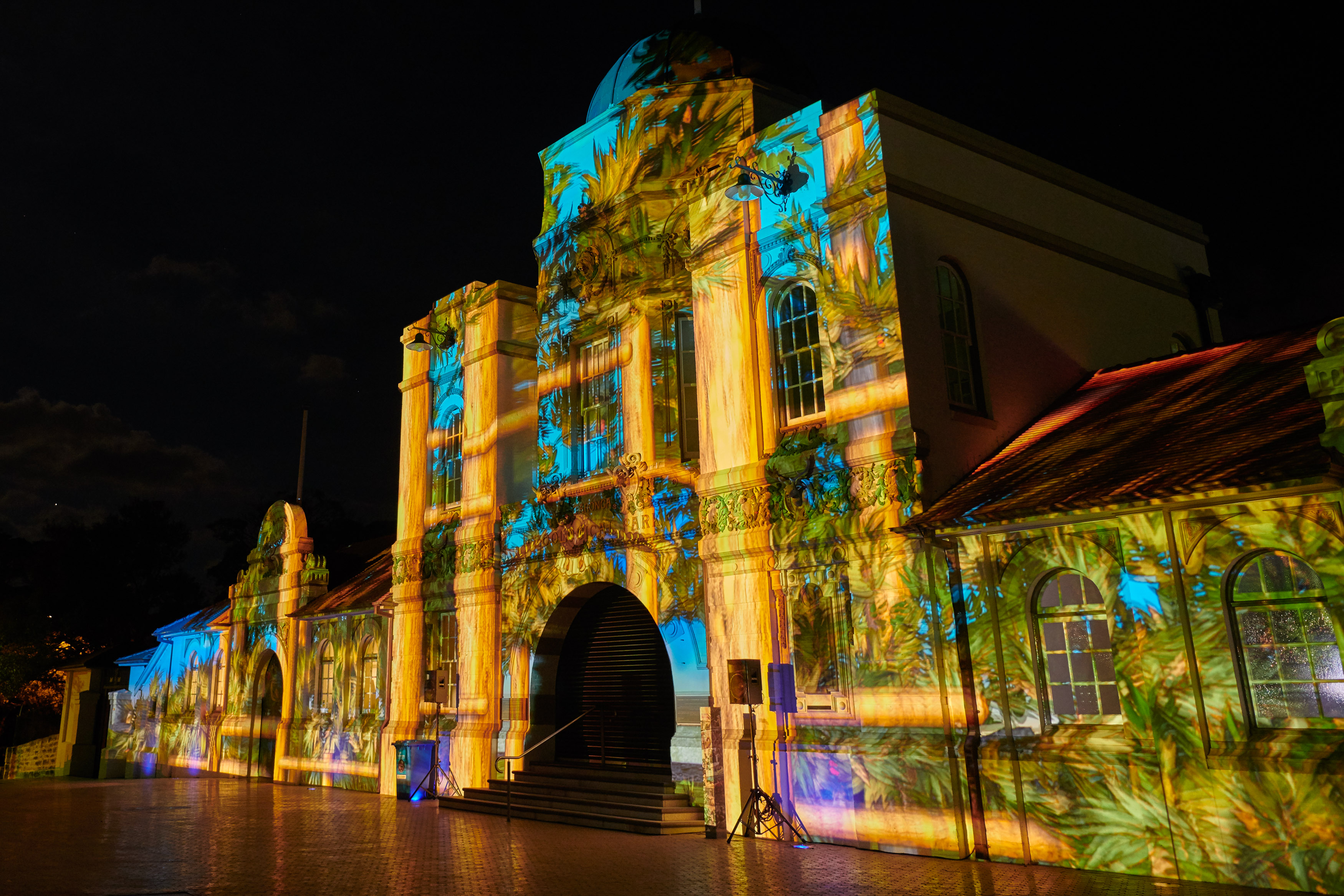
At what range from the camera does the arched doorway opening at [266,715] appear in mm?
26969

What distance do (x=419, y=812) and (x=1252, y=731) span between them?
13.0m

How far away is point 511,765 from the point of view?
18219 millimetres

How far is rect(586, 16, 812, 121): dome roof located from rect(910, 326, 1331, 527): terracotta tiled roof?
304 inches

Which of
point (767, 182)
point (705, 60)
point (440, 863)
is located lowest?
point (440, 863)

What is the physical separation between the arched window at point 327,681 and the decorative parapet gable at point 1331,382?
2165 cm

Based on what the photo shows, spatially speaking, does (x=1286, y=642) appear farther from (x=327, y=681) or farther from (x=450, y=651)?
(x=327, y=681)

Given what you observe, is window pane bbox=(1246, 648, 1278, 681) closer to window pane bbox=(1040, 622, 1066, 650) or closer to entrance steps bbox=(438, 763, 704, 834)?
window pane bbox=(1040, 622, 1066, 650)

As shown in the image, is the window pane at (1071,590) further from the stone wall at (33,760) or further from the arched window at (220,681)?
the stone wall at (33,760)

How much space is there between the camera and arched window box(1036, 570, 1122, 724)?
452 inches

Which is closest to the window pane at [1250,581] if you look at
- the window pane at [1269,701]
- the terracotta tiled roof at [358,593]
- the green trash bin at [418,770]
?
the window pane at [1269,701]

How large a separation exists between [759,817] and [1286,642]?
6696mm

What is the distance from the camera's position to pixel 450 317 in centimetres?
2272

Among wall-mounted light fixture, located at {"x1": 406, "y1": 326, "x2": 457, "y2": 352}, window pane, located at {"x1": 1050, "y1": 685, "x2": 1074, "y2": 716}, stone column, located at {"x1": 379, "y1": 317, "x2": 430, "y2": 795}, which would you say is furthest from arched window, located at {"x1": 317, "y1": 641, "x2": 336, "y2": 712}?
window pane, located at {"x1": 1050, "y1": 685, "x2": 1074, "y2": 716}

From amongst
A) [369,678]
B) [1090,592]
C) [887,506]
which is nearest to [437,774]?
[369,678]
